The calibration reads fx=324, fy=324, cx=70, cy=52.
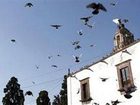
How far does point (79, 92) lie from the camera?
97.6ft

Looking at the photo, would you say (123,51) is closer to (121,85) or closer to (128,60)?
(128,60)

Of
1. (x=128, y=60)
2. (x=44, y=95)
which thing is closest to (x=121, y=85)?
(x=128, y=60)

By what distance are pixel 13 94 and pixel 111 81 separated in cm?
2373

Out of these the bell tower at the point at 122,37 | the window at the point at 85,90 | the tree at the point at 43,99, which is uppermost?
the bell tower at the point at 122,37

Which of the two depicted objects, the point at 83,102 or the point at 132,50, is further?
the point at 83,102

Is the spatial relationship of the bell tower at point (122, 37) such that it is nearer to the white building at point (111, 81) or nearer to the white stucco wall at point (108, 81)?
the white building at point (111, 81)

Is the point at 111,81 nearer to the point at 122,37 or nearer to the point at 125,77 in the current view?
the point at 125,77

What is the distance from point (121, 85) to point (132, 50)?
9.41ft

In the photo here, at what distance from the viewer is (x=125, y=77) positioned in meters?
25.4

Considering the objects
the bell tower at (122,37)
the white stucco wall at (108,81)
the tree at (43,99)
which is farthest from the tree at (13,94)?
the white stucco wall at (108,81)

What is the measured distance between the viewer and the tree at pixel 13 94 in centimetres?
4619

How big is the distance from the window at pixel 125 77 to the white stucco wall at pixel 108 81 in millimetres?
322

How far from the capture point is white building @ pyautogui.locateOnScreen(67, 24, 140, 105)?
967 inches

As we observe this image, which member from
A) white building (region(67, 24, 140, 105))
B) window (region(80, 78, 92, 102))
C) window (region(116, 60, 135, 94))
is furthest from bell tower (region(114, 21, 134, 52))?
window (region(116, 60, 135, 94))
